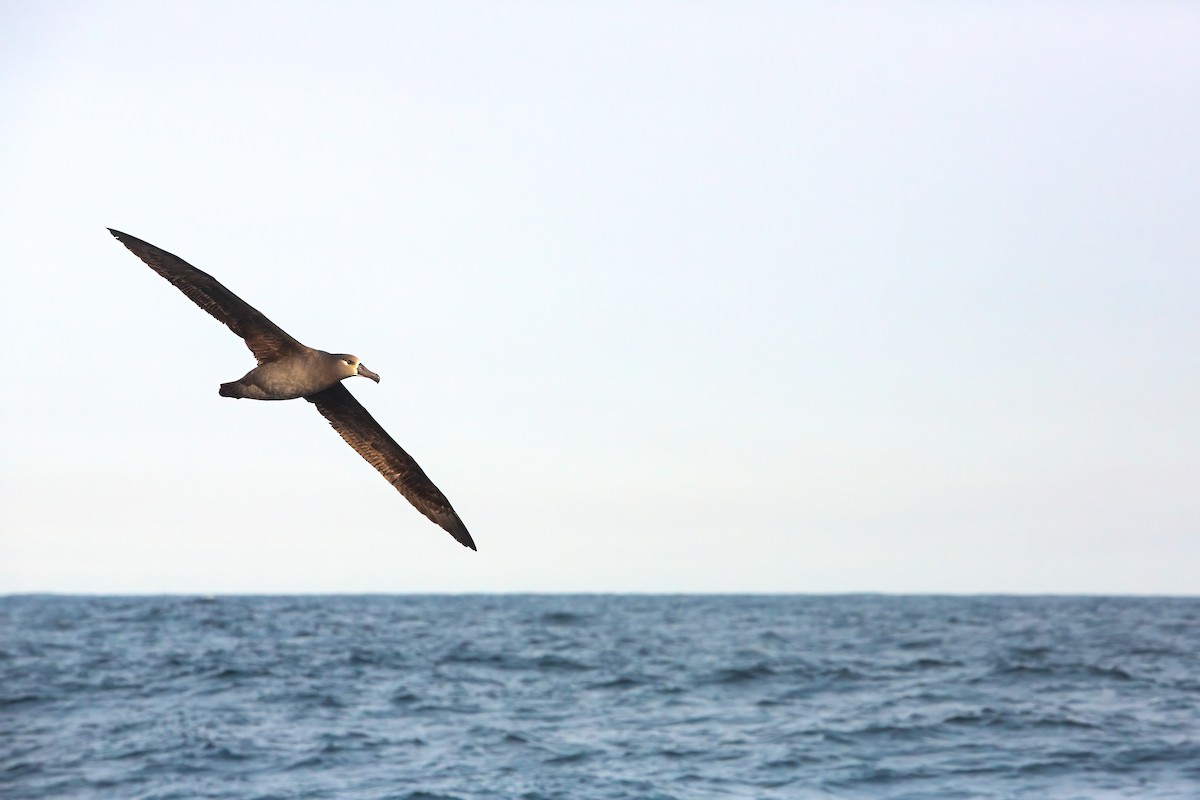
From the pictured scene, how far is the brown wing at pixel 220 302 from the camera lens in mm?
10117

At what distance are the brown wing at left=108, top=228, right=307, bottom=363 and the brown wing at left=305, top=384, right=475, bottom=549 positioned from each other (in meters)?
1.19

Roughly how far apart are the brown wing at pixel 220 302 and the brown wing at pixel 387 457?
1190mm

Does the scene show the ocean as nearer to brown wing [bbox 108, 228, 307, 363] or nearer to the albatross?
the albatross

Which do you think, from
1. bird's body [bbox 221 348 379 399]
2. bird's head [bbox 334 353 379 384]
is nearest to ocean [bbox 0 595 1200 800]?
bird's body [bbox 221 348 379 399]

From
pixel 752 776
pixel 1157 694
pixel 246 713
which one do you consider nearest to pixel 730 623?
pixel 1157 694

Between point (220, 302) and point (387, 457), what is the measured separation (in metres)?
2.46

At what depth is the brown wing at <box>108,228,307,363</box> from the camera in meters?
10.1

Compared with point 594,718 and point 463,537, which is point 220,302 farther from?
point 594,718

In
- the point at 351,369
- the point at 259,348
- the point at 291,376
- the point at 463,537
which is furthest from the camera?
the point at 463,537

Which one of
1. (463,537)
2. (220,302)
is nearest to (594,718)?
(463,537)

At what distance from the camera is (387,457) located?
1235 centimetres

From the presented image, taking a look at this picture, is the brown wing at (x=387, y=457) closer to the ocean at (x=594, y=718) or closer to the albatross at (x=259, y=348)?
the albatross at (x=259, y=348)

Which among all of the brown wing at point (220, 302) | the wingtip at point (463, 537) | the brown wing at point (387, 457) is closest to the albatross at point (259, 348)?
the brown wing at point (220, 302)

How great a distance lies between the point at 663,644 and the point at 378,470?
29074 mm
